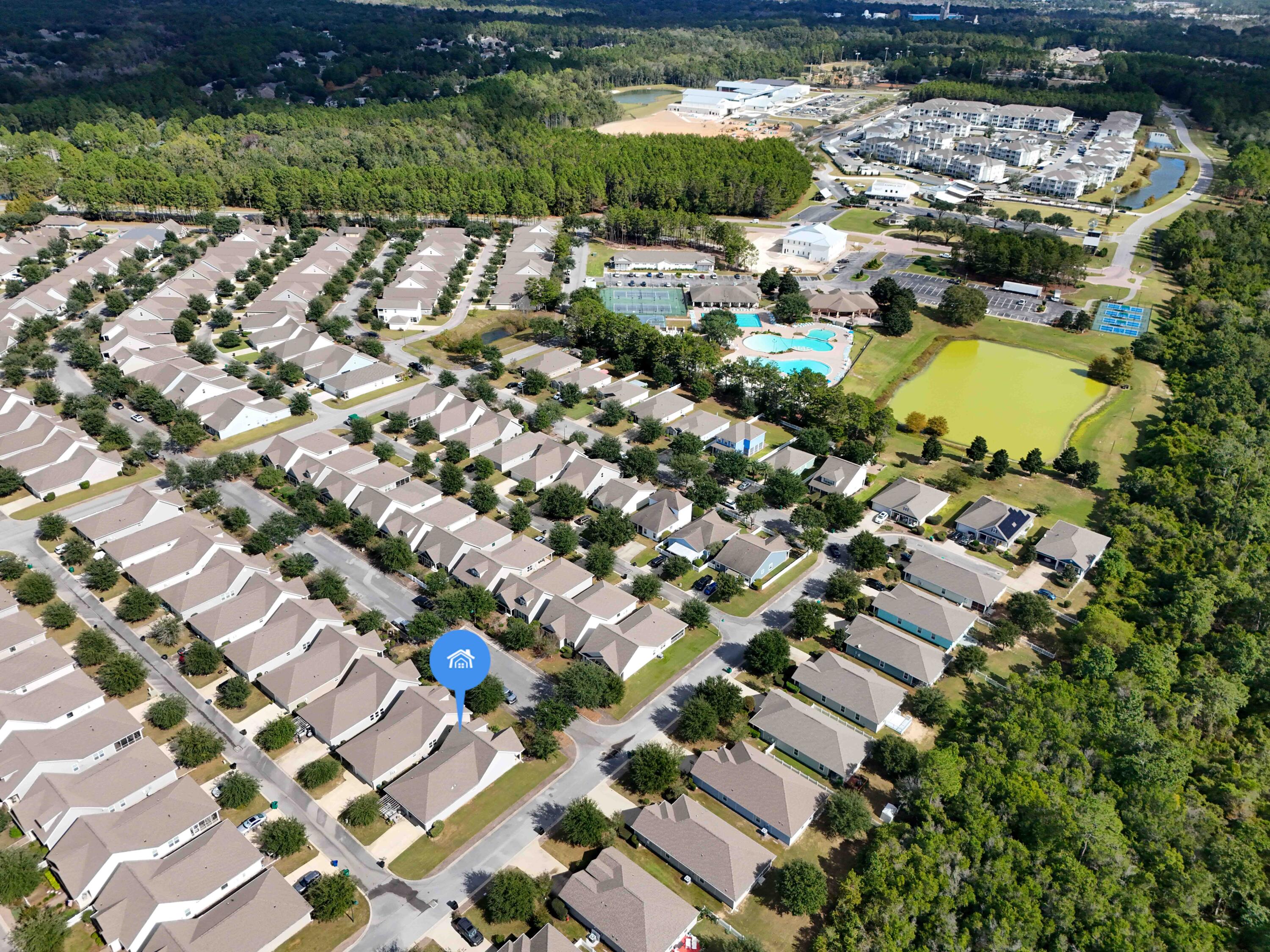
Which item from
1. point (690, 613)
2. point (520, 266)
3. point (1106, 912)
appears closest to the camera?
point (1106, 912)

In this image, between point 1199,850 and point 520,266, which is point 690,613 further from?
point 520,266

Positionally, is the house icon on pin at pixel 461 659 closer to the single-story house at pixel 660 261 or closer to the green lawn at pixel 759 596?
the green lawn at pixel 759 596

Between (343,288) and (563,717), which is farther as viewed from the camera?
(343,288)

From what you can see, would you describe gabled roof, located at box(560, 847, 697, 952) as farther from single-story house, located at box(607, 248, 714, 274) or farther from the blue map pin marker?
single-story house, located at box(607, 248, 714, 274)

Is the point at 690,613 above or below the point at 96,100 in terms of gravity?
below

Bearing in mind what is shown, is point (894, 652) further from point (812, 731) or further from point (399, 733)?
point (399, 733)

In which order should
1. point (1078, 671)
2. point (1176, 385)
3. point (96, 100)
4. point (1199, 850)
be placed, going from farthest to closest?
point (96, 100) → point (1176, 385) → point (1078, 671) → point (1199, 850)

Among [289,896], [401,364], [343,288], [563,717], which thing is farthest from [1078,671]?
[343,288]
